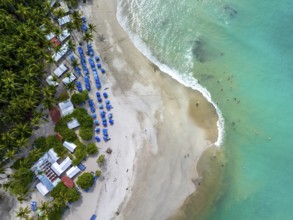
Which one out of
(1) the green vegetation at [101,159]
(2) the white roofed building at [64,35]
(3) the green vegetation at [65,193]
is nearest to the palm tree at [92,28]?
(2) the white roofed building at [64,35]

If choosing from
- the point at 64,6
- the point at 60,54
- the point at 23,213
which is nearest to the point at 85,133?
the point at 23,213

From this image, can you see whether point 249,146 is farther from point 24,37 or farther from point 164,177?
point 24,37

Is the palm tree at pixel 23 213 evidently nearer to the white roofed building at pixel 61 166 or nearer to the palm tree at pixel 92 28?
the white roofed building at pixel 61 166

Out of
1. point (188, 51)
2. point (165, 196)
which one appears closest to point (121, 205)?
point (165, 196)

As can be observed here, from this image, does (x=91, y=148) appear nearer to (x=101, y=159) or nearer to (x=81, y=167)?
(x=101, y=159)

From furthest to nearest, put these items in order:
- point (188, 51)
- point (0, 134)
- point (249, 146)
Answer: point (188, 51) → point (249, 146) → point (0, 134)
